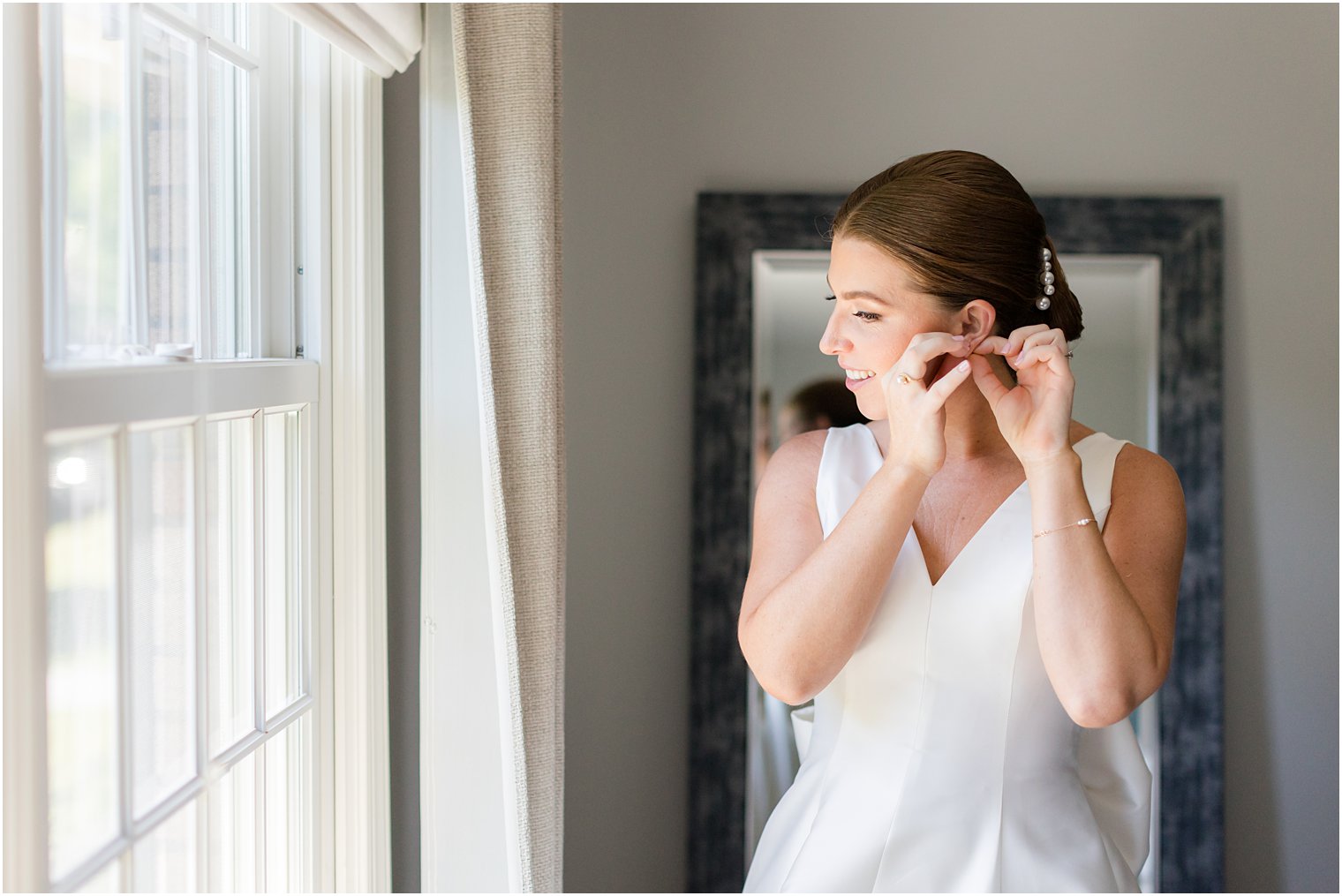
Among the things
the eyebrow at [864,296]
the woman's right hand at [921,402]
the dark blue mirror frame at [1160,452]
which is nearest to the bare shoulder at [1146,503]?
the woman's right hand at [921,402]

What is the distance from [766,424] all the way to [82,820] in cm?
153

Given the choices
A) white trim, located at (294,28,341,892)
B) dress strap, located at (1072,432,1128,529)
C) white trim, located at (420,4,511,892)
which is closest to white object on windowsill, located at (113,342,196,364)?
white trim, located at (294,28,341,892)

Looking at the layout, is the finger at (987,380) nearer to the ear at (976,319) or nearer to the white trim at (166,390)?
the ear at (976,319)

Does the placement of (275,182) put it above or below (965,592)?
above

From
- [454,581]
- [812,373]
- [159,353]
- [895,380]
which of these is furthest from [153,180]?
[812,373]

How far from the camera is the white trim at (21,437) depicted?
2.42ft

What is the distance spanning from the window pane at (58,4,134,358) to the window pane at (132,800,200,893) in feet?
1.53

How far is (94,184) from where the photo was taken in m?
0.88

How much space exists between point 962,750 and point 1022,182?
1368 millimetres

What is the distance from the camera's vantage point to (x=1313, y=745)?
220 cm

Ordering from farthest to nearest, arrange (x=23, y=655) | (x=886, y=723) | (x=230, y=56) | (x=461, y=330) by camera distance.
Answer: (x=461, y=330) < (x=886, y=723) < (x=230, y=56) < (x=23, y=655)

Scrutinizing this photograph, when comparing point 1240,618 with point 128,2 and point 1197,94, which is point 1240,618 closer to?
point 1197,94

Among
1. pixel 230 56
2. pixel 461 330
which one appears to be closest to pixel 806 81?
pixel 461 330

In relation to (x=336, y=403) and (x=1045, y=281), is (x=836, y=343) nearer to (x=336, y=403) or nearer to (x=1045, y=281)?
(x=1045, y=281)
